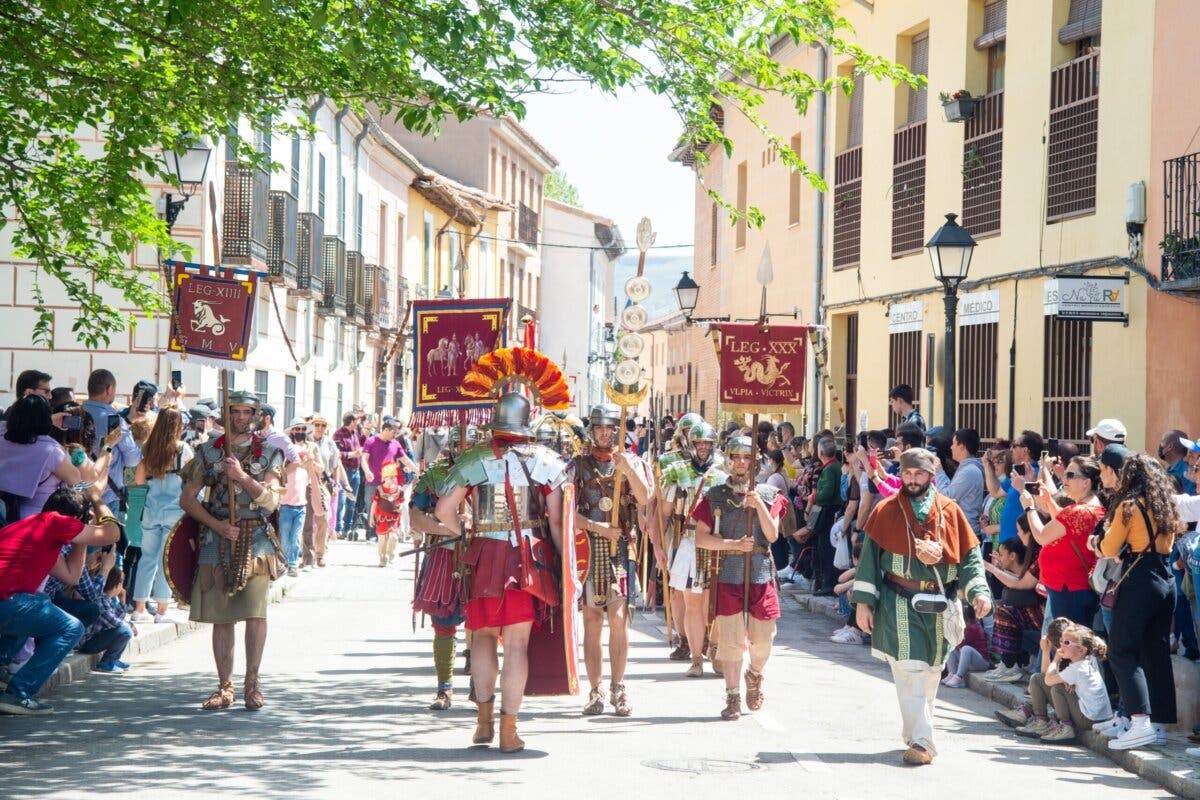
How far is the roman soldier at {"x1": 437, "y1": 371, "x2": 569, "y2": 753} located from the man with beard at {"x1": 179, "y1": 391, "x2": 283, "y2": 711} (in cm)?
165

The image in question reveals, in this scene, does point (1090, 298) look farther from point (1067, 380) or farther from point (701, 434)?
point (701, 434)

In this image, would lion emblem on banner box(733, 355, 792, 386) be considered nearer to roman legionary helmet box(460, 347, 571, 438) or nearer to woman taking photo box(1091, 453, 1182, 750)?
roman legionary helmet box(460, 347, 571, 438)

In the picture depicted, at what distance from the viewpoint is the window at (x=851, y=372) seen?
1020 inches

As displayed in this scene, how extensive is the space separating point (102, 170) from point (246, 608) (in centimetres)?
449

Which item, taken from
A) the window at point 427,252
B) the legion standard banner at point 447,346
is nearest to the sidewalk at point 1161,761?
the legion standard banner at point 447,346

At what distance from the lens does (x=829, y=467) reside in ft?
56.5

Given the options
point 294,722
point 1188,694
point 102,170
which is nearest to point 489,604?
point 294,722

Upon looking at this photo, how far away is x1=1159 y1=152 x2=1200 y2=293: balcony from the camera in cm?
1480

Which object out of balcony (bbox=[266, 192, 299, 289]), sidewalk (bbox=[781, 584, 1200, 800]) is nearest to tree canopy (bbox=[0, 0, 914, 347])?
sidewalk (bbox=[781, 584, 1200, 800])

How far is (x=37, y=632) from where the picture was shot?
9.83m

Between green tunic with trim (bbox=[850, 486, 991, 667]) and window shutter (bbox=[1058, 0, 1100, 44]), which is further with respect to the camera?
window shutter (bbox=[1058, 0, 1100, 44])

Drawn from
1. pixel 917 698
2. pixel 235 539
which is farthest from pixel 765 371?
pixel 235 539

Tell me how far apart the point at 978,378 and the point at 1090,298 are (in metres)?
4.28

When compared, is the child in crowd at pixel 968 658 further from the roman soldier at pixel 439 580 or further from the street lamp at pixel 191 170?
the street lamp at pixel 191 170
